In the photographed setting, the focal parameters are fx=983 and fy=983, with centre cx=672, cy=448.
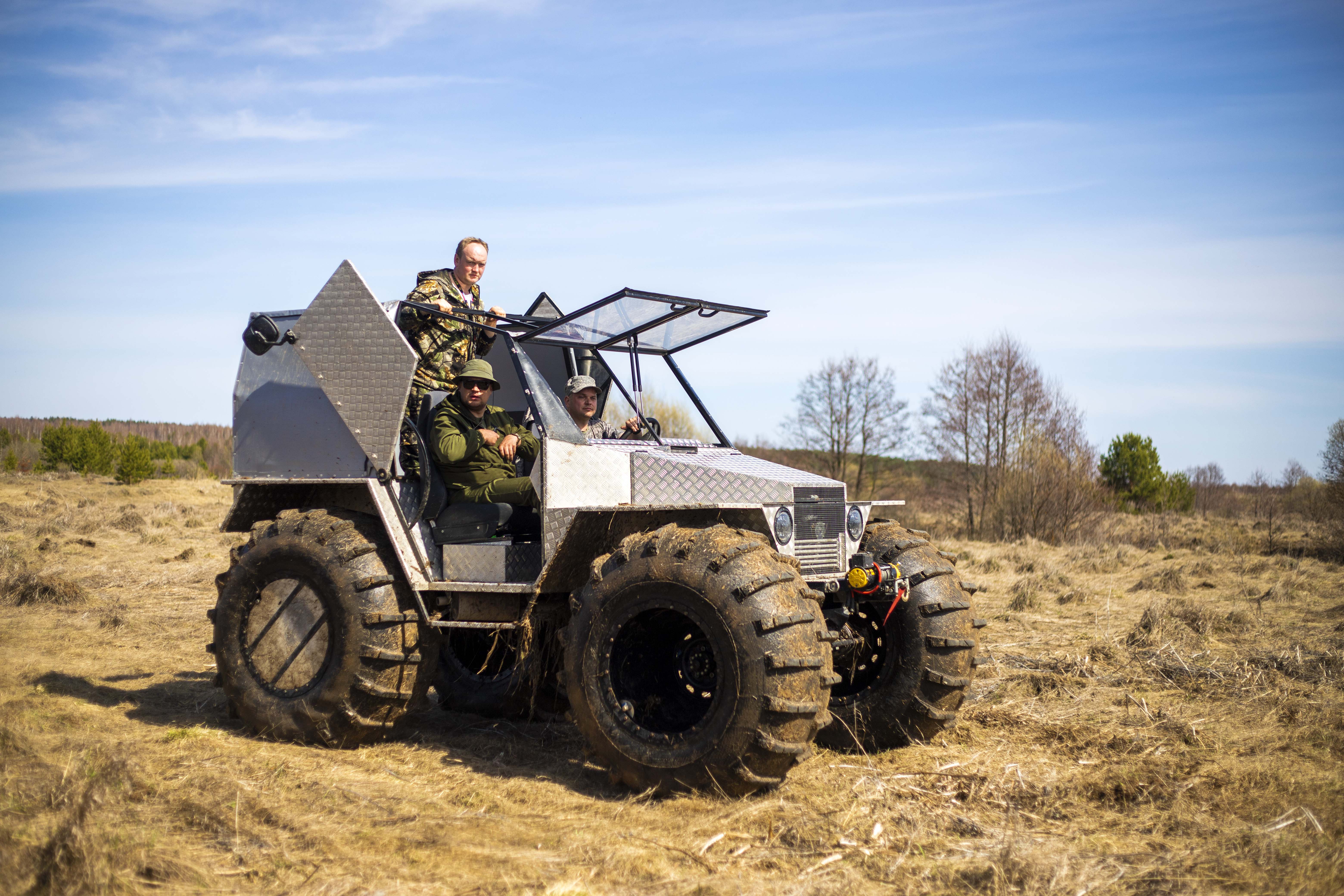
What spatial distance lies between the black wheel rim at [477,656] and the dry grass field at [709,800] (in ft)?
1.19

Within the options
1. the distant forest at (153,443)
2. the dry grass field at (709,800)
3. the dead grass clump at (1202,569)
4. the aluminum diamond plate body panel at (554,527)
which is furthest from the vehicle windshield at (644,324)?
the distant forest at (153,443)

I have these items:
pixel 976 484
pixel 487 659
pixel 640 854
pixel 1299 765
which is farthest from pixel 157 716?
pixel 976 484

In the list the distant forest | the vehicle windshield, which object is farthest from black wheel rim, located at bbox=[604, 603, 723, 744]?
the distant forest

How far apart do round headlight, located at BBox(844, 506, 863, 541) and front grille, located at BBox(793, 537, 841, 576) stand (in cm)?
20

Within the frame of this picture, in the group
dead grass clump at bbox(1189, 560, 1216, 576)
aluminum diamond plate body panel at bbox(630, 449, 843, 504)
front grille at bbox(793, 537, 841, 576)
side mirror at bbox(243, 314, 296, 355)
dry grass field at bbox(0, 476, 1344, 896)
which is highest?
side mirror at bbox(243, 314, 296, 355)

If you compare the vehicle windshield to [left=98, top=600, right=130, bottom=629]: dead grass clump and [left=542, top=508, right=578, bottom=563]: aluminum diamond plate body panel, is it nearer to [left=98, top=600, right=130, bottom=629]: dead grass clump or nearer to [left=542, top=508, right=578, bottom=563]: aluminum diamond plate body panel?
[left=542, top=508, right=578, bottom=563]: aluminum diamond plate body panel

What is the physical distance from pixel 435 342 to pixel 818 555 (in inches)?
114

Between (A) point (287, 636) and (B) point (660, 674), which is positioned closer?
(B) point (660, 674)

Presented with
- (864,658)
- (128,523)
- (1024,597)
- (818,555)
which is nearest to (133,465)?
(128,523)

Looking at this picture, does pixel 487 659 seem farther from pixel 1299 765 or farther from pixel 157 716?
pixel 1299 765

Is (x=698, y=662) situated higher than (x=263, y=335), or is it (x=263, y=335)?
(x=263, y=335)

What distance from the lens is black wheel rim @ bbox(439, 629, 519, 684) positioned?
7.45 m

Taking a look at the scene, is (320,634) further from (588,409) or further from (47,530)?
(47,530)

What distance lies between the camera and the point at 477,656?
7.79m
